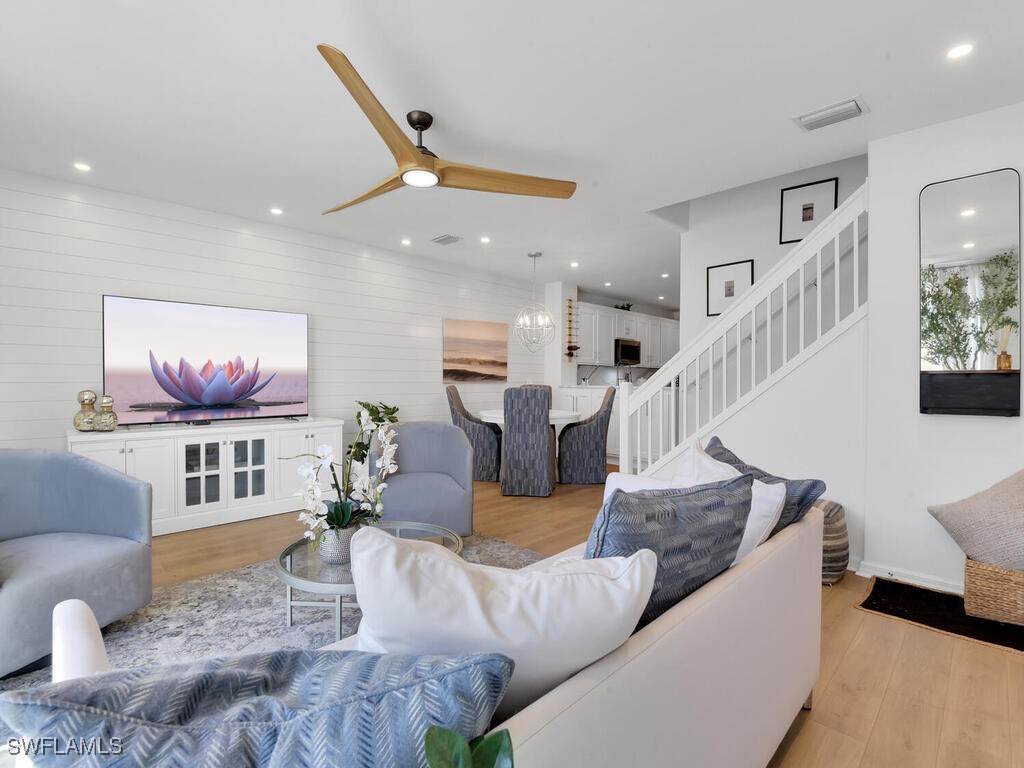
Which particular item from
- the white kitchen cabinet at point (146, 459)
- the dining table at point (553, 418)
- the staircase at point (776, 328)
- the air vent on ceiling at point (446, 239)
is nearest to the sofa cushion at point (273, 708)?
the staircase at point (776, 328)

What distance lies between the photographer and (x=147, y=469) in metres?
3.68

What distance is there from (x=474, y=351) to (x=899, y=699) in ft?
17.1

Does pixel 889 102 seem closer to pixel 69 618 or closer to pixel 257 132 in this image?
pixel 257 132

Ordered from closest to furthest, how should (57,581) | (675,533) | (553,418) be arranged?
(675,533), (57,581), (553,418)

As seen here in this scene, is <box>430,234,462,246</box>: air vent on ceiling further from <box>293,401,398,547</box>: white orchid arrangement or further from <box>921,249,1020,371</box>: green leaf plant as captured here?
<box>921,249,1020,371</box>: green leaf plant

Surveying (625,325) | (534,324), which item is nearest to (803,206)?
(534,324)

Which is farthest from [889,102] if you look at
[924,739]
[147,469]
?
[147,469]

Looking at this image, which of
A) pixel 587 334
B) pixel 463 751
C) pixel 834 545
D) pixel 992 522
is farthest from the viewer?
pixel 587 334

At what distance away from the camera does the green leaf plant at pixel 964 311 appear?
2.63m

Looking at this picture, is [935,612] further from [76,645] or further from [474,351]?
[474,351]

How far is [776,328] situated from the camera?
412 cm

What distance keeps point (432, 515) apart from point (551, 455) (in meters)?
1.95

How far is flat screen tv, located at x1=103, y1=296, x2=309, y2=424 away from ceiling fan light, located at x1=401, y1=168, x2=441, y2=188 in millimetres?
2565

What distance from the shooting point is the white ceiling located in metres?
2.02
